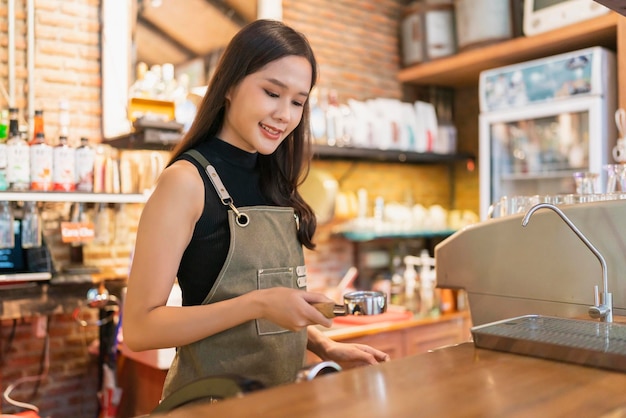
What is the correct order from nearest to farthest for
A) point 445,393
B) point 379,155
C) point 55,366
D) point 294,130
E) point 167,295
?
point 445,393 < point 167,295 < point 294,130 < point 55,366 < point 379,155

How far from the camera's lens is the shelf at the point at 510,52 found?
342 centimetres

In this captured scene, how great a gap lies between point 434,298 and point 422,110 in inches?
54.4

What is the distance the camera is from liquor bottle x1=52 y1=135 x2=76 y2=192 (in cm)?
272

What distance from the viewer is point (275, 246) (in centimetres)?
157

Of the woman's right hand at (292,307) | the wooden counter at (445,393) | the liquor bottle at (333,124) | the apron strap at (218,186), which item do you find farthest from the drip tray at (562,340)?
the liquor bottle at (333,124)

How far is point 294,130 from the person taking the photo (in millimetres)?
1721

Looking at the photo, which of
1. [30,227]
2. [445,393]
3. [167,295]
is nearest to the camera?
[445,393]

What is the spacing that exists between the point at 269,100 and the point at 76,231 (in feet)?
5.60

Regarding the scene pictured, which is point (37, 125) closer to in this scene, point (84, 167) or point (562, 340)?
point (84, 167)

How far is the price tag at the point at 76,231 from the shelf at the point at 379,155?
1.39 meters

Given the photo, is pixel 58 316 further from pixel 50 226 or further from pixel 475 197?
pixel 475 197

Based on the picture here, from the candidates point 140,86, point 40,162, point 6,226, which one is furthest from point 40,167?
point 140,86

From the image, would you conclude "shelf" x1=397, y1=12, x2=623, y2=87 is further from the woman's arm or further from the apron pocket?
the woman's arm

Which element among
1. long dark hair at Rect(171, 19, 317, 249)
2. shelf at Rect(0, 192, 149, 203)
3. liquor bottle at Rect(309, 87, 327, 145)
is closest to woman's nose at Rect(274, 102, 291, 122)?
long dark hair at Rect(171, 19, 317, 249)
